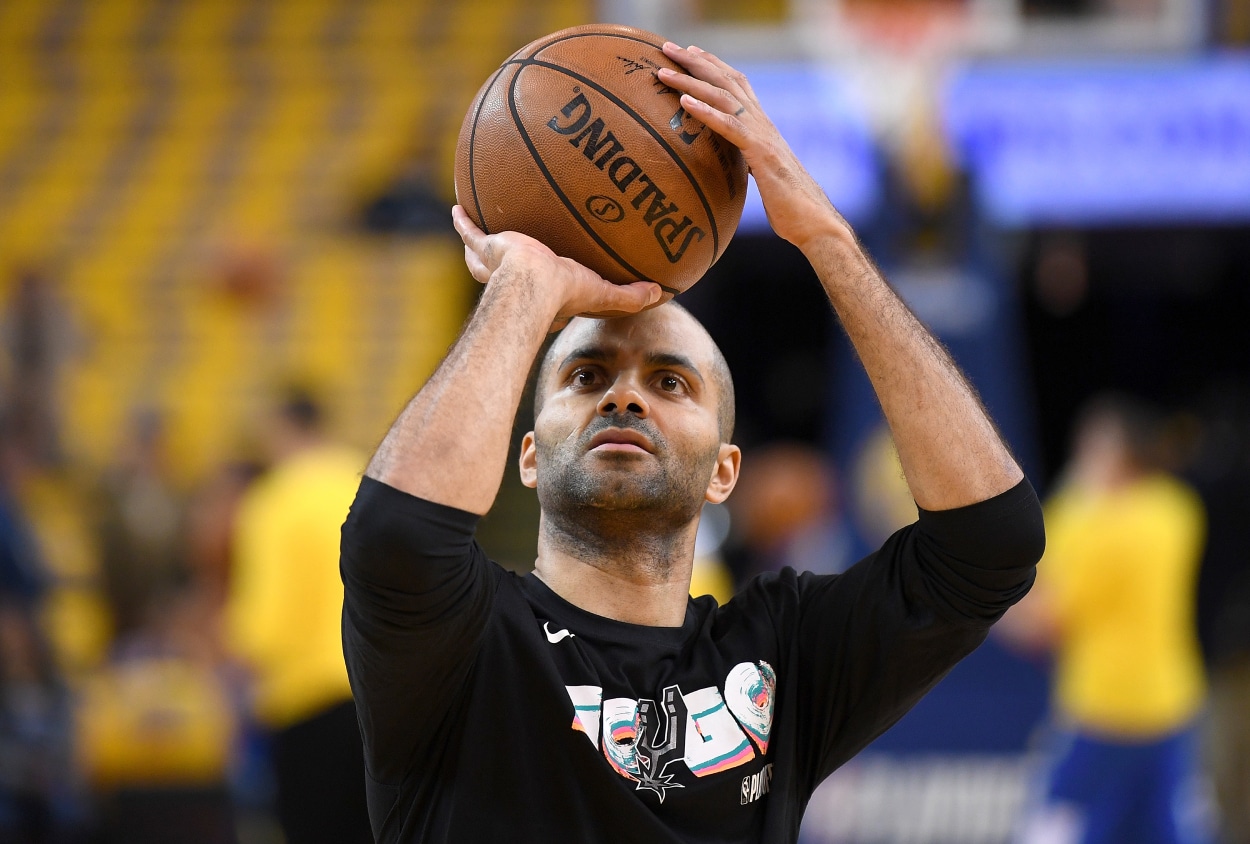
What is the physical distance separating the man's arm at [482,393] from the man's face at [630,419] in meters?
0.18

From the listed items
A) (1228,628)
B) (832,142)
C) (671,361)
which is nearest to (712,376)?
(671,361)

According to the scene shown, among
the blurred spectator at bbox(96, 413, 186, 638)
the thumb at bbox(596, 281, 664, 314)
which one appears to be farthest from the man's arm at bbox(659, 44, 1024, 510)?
the blurred spectator at bbox(96, 413, 186, 638)

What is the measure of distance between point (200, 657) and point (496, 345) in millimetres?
5544

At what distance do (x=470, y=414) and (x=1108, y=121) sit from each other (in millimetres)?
6947

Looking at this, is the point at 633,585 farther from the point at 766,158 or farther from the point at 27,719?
the point at 27,719

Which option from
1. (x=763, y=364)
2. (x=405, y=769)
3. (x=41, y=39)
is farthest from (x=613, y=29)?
(x=41, y=39)

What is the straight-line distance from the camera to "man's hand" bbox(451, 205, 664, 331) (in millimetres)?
2412

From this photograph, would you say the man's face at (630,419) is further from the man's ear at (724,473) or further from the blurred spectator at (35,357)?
the blurred spectator at (35,357)

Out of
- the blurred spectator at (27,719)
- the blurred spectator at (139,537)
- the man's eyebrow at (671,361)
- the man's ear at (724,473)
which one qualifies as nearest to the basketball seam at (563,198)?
the man's eyebrow at (671,361)

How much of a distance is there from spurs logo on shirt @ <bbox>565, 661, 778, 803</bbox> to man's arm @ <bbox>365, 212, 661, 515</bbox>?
0.40 meters

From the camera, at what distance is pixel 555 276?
2428 mm

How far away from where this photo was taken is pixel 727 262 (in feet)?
39.1

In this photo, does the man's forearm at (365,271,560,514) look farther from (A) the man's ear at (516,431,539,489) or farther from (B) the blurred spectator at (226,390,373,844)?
(B) the blurred spectator at (226,390,373,844)

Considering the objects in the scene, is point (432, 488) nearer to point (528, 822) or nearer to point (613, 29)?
point (528, 822)
